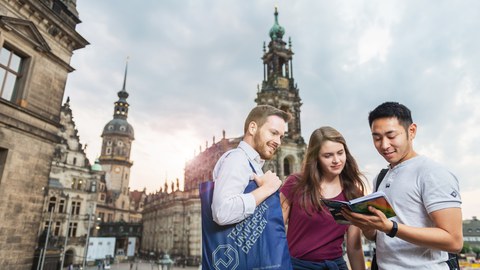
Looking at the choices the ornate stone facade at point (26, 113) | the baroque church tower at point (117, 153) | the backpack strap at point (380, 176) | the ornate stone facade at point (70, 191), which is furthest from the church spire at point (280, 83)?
the baroque church tower at point (117, 153)

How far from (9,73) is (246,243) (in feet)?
38.0

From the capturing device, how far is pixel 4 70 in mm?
9914

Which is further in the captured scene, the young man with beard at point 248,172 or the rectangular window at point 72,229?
the rectangular window at point 72,229

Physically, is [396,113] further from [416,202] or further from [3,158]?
[3,158]

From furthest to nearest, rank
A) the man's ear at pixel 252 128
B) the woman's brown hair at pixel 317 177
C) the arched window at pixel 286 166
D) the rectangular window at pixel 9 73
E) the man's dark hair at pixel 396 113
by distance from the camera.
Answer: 1. the arched window at pixel 286 166
2. the rectangular window at pixel 9 73
3. the woman's brown hair at pixel 317 177
4. the man's ear at pixel 252 128
5. the man's dark hair at pixel 396 113

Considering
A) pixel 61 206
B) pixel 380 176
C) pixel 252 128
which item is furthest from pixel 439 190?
pixel 61 206

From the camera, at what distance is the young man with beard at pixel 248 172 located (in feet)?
7.83

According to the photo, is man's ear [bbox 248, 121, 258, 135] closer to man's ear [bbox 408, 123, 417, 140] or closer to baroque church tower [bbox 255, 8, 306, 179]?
man's ear [bbox 408, 123, 417, 140]

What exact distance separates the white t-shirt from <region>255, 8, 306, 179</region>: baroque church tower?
34819mm

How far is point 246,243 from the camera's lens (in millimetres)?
2422

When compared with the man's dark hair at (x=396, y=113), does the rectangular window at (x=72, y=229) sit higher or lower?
lower

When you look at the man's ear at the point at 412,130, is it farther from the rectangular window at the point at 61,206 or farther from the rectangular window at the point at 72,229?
the rectangular window at the point at 72,229

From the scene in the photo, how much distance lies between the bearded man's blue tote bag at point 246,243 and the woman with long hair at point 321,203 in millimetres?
929

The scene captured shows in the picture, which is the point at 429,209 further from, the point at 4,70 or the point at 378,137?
the point at 4,70
